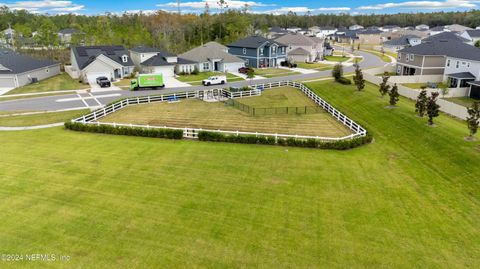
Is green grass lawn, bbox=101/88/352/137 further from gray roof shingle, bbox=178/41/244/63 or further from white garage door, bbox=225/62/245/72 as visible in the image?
white garage door, bbox=225/62/245/72

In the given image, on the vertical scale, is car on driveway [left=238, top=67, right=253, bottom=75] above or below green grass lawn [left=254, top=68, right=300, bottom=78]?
above

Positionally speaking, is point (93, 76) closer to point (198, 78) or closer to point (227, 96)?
point (198, 78)

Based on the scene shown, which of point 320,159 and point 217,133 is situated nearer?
point 320,159

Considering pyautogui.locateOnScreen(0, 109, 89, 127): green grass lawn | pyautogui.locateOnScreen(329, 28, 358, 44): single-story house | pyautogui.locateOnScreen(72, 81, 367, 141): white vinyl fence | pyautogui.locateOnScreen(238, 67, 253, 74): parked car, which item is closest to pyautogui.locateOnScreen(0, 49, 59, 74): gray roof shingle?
pyautogui.locateOnScreen(0, 109, 89, 127): green grass lawn

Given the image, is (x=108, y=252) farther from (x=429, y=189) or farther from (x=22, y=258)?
(x=429, y=189)

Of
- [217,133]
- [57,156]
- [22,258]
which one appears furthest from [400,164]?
[57,156]

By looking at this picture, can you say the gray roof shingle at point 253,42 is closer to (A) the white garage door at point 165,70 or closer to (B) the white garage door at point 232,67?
(B) the white garage door at point 232,67
